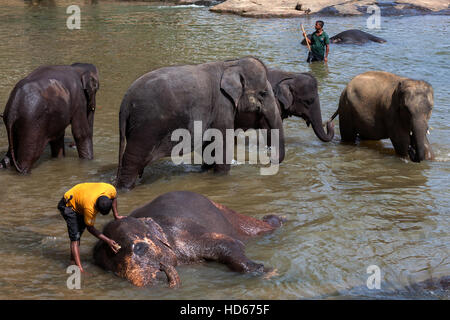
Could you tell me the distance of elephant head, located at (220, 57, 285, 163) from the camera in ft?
27.6

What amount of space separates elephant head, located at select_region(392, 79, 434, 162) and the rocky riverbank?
17.3m

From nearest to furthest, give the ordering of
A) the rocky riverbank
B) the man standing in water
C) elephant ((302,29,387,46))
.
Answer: the man standing in water
elephant ((302,29,387,46))
the rocky riverbank

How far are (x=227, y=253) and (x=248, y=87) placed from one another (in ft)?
11.6

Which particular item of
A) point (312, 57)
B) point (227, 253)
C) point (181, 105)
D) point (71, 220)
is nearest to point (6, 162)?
point (181, 105)

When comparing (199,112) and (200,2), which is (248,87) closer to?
(199,112)

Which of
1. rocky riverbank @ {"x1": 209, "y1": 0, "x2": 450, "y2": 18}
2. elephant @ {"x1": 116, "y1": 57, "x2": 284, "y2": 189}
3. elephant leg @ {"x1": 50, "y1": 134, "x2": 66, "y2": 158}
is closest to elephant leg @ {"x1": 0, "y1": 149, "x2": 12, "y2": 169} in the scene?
elephant leg @ {"x1": 50, "y1": 134, "x2": 66, "y2": 158}

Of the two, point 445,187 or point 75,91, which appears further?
point 75,91

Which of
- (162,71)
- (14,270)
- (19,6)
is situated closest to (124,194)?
(162,71)

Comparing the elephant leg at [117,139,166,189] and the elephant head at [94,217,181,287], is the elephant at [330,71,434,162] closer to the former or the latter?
the elephant leg at [117,139,166,189]

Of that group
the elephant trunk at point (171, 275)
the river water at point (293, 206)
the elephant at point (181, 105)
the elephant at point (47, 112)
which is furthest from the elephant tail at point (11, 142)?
the elephant trunk at point (171, 275)

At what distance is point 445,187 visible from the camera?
813 centimetres

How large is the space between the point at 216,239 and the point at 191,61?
11.7 meters
